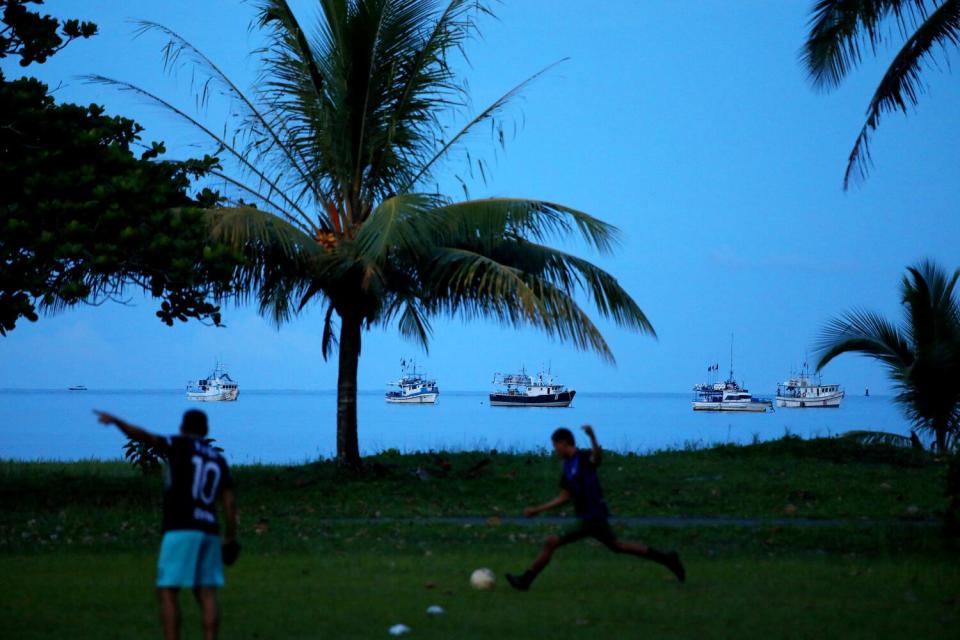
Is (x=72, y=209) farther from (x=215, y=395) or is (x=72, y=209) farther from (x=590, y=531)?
(x=215, y=395)

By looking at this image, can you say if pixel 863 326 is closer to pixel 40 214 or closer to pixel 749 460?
pixel 749 460

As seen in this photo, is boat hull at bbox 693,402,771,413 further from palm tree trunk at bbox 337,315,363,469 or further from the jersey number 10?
the jersey number 10

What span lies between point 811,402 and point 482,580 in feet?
473

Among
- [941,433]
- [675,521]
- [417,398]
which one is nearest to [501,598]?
[675,521]

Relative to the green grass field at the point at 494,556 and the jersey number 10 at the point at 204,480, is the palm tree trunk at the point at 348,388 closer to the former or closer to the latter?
the green grass field at the point at 494,556

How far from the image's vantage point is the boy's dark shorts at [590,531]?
10406 millimetres

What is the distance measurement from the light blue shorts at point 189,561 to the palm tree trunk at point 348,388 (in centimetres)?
1350

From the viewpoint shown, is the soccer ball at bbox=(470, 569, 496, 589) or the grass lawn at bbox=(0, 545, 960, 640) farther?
the soccer ball at bbox=(470, 569, 496, 589)

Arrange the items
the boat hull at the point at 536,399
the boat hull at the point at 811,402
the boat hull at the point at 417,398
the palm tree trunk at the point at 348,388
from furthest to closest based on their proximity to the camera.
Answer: the boat hull at the point at 417,398 < the boat hull at the point at 811,402 < the boat hull at the point at 536,399 < the palm tree trunk at the point at 348,388

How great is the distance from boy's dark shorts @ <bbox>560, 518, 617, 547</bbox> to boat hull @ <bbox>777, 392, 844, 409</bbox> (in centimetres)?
14335

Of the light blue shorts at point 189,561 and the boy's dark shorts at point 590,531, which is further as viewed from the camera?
the boy's dark shorts at point 590,531

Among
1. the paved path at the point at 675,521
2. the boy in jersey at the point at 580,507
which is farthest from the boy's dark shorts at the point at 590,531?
the paved path at the point at 675,521

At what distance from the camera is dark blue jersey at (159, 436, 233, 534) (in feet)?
25.3

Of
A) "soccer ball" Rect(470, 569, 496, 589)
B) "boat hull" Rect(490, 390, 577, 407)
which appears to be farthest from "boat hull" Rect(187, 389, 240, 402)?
"soccer ball" Rect(470, 569, 496, 589)
